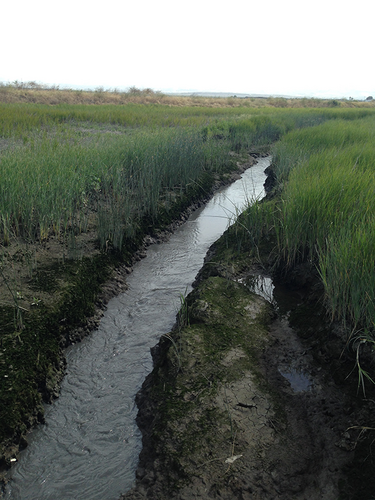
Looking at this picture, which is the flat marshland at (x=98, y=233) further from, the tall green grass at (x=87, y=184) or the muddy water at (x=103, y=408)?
the muddy water at (x=103, y=408)

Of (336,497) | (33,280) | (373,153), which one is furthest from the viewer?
(373,153)

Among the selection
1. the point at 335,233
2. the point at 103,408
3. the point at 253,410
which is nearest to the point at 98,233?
the point at 103,408

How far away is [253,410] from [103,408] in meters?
1.05

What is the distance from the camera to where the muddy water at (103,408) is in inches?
87.1

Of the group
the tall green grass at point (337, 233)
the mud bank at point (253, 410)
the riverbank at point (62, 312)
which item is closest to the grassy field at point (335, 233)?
the tall green grass at point (337, 233)

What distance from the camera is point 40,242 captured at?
4305 millimetres

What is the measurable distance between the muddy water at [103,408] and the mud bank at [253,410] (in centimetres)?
16

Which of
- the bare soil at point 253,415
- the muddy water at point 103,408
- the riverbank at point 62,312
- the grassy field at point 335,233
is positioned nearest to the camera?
the bare soil at point 253,415

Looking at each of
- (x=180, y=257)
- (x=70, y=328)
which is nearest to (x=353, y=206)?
(x=180, y=257)

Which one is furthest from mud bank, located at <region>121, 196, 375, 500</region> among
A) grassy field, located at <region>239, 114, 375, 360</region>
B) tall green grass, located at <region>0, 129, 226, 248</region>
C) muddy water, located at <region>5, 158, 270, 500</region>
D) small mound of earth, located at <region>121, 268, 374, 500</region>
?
tall green grass, located at <region>0, 129, 226, 248</region>

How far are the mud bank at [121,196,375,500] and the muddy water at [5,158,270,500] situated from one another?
0.51 ft

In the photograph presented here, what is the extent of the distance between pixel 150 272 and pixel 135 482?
298cm

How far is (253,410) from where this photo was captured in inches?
94.6

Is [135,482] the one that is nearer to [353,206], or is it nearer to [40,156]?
[353,206]
